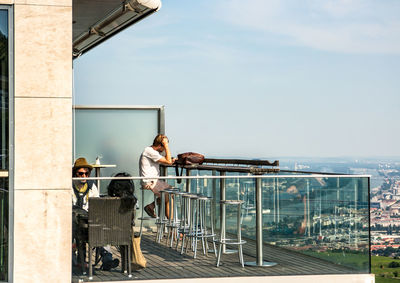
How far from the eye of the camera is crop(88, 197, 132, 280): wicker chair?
8461 mm

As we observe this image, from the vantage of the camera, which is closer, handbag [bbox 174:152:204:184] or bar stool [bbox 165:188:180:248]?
bar stool [bbox 165:188:180:248]

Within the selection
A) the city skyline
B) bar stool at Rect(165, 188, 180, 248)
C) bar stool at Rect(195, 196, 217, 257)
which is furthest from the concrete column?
the city skyline

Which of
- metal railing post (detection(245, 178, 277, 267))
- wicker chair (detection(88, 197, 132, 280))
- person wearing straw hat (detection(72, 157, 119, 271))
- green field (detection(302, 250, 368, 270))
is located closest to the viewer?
person wearing straw hat (detection(72, 157, 119, 271))

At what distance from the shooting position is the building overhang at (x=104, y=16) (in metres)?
9.57

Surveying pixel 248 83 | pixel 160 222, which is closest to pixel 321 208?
pixel 160 222

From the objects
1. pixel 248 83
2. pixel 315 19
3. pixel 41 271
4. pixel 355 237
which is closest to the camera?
pixel 41 271

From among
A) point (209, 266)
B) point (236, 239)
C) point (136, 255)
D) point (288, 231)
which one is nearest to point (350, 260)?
point (288, 231)

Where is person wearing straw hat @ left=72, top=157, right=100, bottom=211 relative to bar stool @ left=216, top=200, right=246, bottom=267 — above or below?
above

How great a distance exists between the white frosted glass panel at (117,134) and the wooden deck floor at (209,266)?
5895mm

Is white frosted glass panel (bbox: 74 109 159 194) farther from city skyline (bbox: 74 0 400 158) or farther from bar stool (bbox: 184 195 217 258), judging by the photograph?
city skyline (bbox: 74 0 400 158)

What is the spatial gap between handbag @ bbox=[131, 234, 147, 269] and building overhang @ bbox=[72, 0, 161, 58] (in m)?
2.99

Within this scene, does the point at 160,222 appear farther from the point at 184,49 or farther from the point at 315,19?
the point at 315,19

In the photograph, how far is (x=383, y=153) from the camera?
12619 centimetres

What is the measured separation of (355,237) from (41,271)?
3963 millimetres
